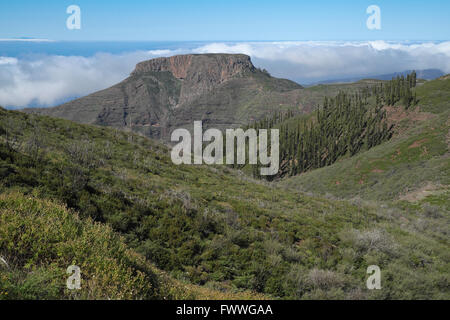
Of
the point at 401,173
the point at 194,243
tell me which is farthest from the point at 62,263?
the point at 401,173

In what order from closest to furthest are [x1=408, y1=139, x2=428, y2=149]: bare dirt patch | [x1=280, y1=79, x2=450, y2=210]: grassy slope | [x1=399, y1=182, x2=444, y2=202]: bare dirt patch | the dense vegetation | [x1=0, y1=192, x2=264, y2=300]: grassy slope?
[x1=0, y1=192, x2=264, y2=300]: grassy slope, the dense vegetation, [x1=399, y1=182, x2=444, y2=202]: bare dirt patch, [x1=280, y1=79, x2=450, y2=210]: grassy slope, [x1=408, y1=139, x2=428, y2=149]: bare dirt patch

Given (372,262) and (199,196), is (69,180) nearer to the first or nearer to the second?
(199,196)

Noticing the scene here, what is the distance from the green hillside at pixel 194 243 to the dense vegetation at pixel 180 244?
3cm

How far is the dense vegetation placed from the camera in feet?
14.1

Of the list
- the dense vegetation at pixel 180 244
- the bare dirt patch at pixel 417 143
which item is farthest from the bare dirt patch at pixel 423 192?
the bare dirt patch at pixel 417 143

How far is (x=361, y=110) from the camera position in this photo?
2511 inches

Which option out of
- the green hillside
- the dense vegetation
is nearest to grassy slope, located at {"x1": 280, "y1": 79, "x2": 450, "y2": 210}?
the green hillside

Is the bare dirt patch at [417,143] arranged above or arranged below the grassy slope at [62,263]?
below

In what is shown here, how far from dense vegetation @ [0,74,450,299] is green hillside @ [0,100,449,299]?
0.09ft

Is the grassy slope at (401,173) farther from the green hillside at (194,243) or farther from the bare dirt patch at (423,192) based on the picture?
the green hillside at (194,243)

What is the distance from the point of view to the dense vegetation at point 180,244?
4297 millimetres

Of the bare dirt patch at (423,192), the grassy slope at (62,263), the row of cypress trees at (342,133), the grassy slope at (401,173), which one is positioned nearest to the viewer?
the grassy slope at (62,263)

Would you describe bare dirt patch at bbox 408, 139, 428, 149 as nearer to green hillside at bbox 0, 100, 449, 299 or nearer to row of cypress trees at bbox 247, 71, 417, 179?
row of cypress trees at bbox 247, 71, 417, 179
